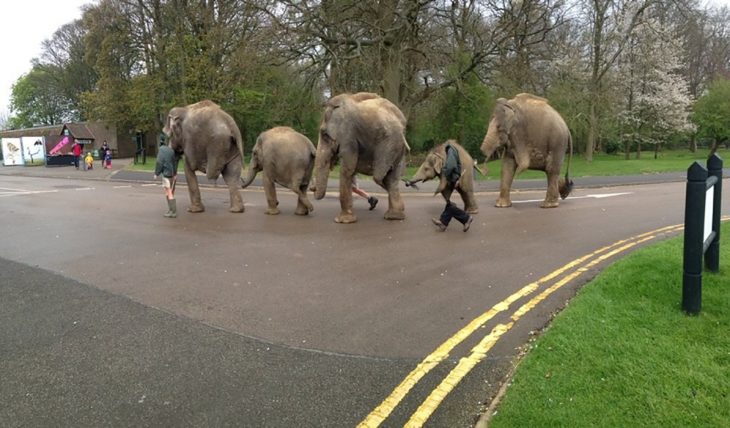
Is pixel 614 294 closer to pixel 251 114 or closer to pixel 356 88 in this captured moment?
pixel 356 88

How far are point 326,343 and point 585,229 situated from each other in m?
6.67

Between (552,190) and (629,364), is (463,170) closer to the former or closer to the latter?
(552,190)

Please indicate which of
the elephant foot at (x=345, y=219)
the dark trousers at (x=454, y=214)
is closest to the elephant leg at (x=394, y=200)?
the elephant foot at (x=345, y=219)

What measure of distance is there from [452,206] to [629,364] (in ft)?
18.7

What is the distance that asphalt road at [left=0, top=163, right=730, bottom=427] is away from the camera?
3.50m

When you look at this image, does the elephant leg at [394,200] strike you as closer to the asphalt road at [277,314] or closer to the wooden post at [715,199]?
the asphalt road at [277,314]

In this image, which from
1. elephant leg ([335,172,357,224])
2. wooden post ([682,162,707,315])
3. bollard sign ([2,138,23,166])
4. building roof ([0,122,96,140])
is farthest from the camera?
building roof ([0,122,96,140])

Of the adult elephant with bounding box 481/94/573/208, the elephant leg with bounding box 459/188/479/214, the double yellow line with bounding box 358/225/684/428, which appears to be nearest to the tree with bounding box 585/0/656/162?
the adult elephant with bounding box 481/94/573/208

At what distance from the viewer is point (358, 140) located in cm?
1003

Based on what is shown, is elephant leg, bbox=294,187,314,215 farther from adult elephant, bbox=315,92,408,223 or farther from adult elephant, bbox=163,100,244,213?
adult elephant, bbox=163,100,244,213

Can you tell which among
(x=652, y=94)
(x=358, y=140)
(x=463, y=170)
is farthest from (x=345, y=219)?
(x=652, y=94)

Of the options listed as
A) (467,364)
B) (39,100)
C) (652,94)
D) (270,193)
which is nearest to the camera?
(467,364)

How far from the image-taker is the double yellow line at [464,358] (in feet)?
11.0

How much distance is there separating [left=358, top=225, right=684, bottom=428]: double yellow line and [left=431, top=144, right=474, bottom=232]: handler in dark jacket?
7.92 feet
